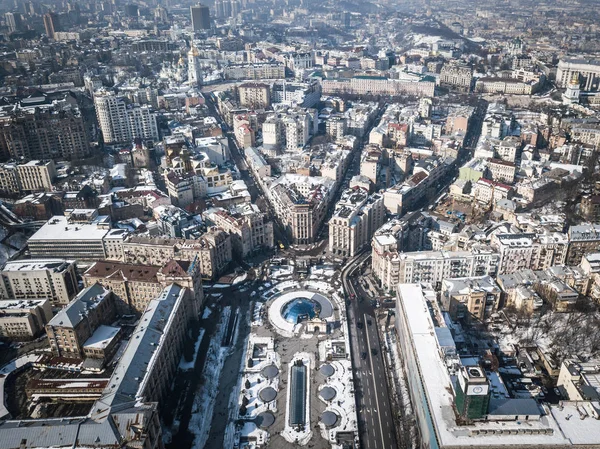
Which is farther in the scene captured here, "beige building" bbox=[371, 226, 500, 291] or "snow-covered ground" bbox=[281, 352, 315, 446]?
"beige building" bbox=[371, 226, 500, 291]

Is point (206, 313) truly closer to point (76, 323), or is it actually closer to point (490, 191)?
point (76, 323)

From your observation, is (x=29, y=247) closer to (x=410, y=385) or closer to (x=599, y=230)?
(x=410, y=385)

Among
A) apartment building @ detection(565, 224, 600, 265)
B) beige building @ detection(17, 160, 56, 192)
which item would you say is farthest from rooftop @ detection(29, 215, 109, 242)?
apartment building @ detection(565, 224, 600, 265)

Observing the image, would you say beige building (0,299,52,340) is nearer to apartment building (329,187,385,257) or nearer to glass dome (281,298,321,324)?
glass dome (281,298,321,324)

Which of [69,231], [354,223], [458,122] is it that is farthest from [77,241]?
[458,122]

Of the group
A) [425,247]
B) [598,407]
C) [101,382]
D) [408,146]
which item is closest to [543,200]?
[425,247]

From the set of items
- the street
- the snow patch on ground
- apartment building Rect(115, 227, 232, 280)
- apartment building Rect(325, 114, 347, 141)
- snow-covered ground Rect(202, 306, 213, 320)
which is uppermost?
apartment building Rect(325, 114, 347, 141)
